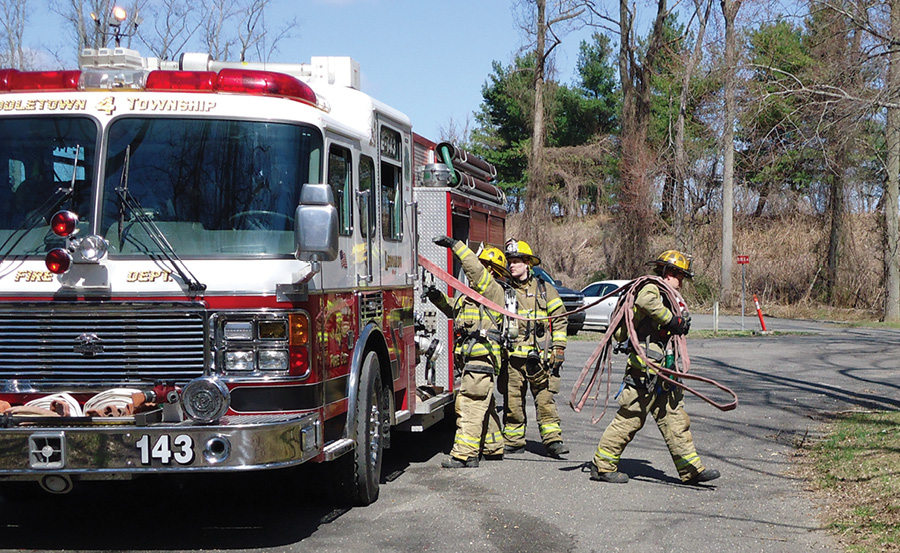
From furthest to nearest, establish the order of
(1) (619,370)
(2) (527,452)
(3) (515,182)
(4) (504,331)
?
(3) (515,182) → (1) (619,370) → (2) (527,452) → (4) (504,331)

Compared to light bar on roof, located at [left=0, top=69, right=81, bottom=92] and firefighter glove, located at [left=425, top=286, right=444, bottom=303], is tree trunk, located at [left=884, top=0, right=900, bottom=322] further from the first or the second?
light bar on roof, located at [left=0, top=69, right=81, bottom=92]

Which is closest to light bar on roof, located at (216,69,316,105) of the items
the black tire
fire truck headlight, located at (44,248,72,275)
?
fire truck headlight, located at (44,248,72,275)

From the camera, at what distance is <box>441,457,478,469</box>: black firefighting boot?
8.54m

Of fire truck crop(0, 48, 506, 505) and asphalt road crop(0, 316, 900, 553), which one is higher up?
fire truck crop(0, 48, 506, 505)

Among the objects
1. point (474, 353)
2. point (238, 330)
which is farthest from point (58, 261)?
point (474, 353)

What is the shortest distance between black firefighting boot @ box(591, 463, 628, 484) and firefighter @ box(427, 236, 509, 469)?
40.8 inches

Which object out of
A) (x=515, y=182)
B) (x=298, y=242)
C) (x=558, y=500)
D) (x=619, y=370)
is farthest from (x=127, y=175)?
(x=515, y=182)

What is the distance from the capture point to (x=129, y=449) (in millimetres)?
5262

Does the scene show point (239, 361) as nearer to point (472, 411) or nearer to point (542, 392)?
point (472, 411)

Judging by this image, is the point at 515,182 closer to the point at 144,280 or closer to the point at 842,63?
the point at 842,63

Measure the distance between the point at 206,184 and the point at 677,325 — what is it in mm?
3760

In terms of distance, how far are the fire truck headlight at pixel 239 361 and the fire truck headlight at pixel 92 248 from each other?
881 millimetres

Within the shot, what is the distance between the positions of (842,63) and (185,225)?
12.4 m

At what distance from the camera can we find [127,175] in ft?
19.1
